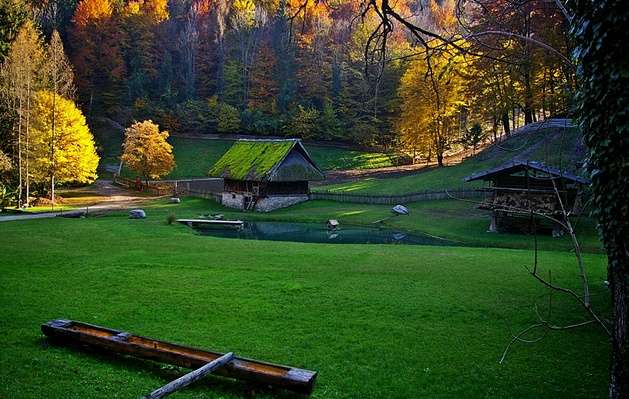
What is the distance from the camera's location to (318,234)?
96.7ft

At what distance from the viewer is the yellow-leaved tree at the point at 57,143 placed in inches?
1462

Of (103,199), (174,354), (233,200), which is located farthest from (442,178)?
(174,354)

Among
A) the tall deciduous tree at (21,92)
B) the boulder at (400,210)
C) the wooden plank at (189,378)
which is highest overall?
the tall deciduous tree at (21,92)

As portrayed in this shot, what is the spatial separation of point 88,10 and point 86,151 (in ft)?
130

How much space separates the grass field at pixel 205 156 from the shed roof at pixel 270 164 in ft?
42.2

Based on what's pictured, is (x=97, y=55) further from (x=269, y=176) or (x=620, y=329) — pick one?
(x=620, y=329)

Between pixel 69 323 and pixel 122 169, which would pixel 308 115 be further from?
pixel 69 323

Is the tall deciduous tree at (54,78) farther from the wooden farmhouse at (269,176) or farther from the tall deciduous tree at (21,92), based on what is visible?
the wooden farmhouse at (269,176)

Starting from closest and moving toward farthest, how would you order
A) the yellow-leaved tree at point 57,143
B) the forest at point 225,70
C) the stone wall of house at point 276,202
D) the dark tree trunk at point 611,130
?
1. the dark tree trunk at point 611,130
2. the yellow-leaved tree at point 57,143
3. the stone wall of house at point 276,202
4. the forest at point 225,70

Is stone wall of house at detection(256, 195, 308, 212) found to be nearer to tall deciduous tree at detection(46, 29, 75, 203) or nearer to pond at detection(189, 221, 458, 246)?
pond at detection(189, 221, 458, 246)

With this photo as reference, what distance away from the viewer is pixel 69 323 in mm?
9164

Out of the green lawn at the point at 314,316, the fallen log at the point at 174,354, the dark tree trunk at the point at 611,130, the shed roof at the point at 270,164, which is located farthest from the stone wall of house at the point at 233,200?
the dark tree trunk at the point at 611,130

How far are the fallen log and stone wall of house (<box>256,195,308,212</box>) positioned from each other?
3160 cm

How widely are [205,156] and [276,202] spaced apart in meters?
22.3
